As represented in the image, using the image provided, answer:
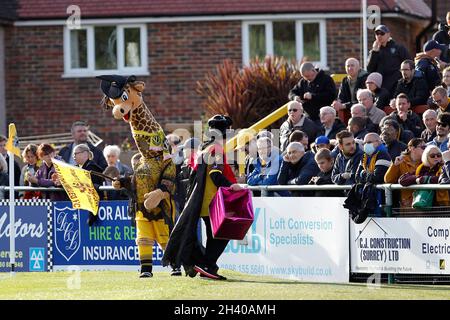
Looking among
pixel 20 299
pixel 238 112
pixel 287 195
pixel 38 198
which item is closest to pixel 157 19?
pixel 238 112

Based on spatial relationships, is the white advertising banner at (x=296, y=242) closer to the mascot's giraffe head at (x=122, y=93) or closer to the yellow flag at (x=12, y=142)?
the mascot's giraffe head at (x=122, y=93)

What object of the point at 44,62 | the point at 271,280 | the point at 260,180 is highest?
the point at 44,62

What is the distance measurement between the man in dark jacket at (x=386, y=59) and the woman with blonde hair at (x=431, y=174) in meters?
4.90

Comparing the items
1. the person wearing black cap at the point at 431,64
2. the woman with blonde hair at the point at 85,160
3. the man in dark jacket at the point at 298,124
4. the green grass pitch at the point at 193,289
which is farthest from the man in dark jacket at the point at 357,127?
the woman with blonde hair at the point at 85,160

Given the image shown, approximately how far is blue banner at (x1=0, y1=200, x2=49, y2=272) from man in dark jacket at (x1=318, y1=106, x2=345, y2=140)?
166 inches

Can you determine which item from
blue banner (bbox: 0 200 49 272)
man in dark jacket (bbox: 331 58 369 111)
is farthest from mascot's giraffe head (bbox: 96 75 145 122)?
man in dark jacket (bbox: 331 58 369 111)

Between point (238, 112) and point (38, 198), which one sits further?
point (238, 112)

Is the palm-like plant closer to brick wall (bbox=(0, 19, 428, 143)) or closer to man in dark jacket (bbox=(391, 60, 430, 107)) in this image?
brick wall (bbox=(0, 19, 428, 143))

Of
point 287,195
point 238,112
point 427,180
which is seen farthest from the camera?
point 238,112

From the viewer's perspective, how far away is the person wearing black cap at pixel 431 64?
19781 mm

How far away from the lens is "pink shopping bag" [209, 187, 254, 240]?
15.4m

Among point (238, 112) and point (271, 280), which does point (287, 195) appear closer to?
point (271, 280)

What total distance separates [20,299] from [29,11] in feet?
61.4
